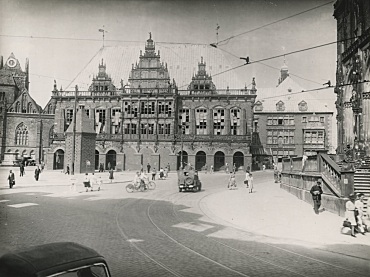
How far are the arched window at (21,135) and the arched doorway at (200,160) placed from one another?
31031 millimetres

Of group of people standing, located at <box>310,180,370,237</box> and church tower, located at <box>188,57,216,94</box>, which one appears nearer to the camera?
group of people standing, located at <box>310,180,370,237</box>

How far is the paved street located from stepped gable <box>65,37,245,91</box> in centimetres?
3869

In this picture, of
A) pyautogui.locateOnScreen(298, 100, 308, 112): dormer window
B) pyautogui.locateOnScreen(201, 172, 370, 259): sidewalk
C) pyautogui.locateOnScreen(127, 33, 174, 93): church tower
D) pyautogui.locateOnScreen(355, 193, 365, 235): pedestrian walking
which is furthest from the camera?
pyautogui.locateOnScreen(298, 100, 308, 112): dormer window

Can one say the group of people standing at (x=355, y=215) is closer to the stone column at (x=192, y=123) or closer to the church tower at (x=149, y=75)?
the stone column at (x=192, y=123)

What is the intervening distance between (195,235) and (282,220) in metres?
4.35

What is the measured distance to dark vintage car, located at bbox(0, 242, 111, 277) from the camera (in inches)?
179

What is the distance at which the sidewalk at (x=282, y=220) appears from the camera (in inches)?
413

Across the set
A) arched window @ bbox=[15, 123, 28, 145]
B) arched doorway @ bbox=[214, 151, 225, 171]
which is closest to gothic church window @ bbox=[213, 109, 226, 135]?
arched doorway @ bbox=[214, 151, 225, 171]

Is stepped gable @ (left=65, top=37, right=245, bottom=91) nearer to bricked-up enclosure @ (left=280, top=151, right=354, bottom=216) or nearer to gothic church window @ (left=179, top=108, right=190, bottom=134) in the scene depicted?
gothic church window @ (left=179, top=108, right=190, bottom=134)

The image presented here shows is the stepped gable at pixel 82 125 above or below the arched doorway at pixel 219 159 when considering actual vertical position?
above

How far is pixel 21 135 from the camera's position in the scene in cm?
6144

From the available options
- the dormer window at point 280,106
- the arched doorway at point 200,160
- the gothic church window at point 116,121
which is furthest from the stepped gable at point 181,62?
the arched doorway at point 200,160

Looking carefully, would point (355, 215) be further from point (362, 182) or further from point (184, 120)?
point (184, 120)

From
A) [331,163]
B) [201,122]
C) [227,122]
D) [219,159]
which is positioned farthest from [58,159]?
[331,163]
